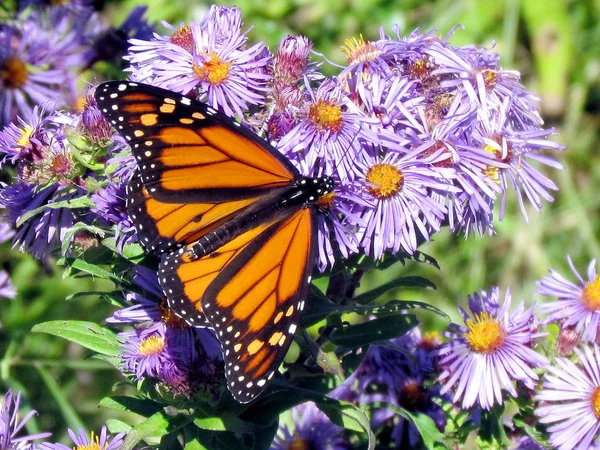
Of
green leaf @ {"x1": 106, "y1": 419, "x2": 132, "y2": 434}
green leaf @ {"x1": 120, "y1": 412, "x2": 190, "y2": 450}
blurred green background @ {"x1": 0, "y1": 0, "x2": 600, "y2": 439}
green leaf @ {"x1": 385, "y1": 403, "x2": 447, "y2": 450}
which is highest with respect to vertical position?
blurred green background @ {"x1": 0, "y1": 0, "x2": 600, "y2": 439}

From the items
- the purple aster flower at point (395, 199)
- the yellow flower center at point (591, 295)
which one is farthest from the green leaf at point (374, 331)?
the yellow flower center at point (591, 295)

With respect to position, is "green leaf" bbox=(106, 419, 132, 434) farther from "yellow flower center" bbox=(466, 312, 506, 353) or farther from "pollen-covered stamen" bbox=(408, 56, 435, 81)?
"pollen-covered stamen" bbox=(408, 56, 435, 81)

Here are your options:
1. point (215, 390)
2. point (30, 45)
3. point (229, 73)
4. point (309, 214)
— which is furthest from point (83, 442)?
point (30, 45)

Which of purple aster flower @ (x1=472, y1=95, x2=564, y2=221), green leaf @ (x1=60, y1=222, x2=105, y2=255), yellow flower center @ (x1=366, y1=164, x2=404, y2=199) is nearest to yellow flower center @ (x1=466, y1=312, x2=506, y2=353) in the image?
purple aster flower @ (x1=472, y1=95, x2=564, y2=221)

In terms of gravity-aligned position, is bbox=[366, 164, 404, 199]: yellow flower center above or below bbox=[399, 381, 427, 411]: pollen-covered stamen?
above

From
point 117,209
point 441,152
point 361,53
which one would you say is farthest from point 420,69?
point 117,209

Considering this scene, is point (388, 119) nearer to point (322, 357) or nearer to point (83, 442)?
point (322, 357)
